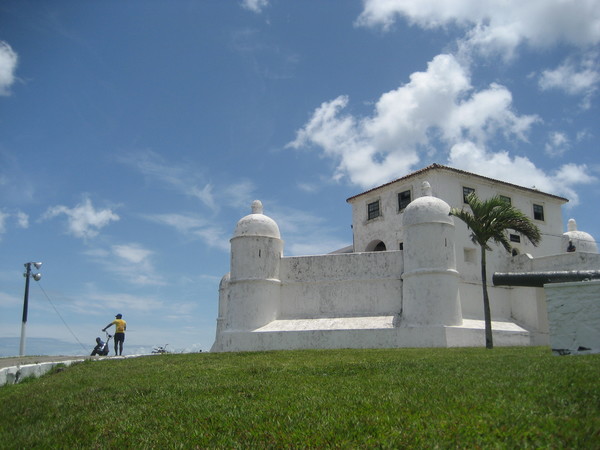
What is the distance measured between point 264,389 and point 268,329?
507 inches

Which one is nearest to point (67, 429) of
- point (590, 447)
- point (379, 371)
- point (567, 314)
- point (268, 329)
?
point (379, 371)

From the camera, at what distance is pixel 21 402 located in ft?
32.0

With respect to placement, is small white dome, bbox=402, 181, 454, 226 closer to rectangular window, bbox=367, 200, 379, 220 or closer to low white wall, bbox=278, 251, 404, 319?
low white wall, bbox=278, 251, 404, 319

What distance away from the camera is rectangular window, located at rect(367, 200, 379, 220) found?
28516mm

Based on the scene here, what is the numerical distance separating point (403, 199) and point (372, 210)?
7.12 ft

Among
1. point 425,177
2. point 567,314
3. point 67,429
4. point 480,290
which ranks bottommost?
point 67,429

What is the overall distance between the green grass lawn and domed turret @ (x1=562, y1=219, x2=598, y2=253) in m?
19.7

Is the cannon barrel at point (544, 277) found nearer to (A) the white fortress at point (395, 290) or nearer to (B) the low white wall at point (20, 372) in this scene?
(A) the white fortress at point (395, 290)

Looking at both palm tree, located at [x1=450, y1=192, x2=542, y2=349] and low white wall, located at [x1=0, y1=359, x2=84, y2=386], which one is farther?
palm tree, located at [x1=450, y1=192, x2=542, y2=349]

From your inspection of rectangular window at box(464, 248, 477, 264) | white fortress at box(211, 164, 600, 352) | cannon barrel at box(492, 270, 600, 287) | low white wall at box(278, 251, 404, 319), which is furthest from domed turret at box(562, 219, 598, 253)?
cannon barrel at box(492, 270, 600, 287)

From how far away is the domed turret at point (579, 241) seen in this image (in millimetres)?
27828

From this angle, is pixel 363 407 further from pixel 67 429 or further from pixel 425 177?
pixel 425 177

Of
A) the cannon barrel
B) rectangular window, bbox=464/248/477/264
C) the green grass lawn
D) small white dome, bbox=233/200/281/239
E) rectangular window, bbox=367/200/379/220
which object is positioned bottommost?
the green grass lawn

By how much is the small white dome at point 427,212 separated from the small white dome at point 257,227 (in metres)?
5.47
